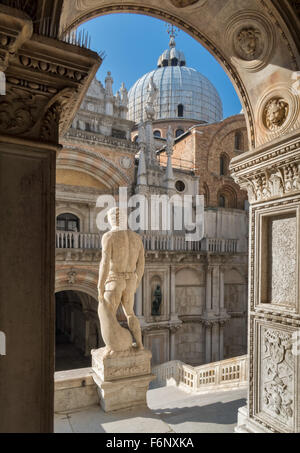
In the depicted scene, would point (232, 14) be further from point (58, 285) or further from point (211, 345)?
point (211, 345)

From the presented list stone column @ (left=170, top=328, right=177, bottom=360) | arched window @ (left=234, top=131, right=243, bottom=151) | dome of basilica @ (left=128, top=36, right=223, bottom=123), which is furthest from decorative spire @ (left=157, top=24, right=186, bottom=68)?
stone column @ (left=170, top=328, right=177, bottom=360)

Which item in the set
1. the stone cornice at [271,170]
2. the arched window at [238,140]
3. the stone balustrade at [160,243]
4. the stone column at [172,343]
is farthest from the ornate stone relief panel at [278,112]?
the arched window at [238,140]

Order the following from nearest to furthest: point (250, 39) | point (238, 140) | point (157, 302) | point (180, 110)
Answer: point (250, 39), point (157, 302), point (238, 140), point (180, 110)

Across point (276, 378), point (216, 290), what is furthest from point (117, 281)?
point (216, 290)

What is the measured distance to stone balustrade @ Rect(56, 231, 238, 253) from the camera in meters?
13.2

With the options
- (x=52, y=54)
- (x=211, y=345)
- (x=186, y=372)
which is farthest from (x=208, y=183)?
(x=52, y=54)

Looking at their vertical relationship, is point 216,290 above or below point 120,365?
below

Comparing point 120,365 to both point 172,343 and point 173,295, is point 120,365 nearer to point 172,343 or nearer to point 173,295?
point 173,295

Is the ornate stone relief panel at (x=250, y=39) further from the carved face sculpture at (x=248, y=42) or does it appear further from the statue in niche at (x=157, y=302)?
the statue in niche at (x=157, y=302)

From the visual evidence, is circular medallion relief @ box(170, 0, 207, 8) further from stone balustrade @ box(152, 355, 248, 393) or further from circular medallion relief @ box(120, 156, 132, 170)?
circular medallion relief @ box(120, 156, 132, 170)

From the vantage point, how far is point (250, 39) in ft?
13.4

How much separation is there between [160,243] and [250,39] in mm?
11943

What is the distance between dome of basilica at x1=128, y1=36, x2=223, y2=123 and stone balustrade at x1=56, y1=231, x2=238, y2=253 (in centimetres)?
1745

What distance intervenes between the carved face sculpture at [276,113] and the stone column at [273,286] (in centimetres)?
7
